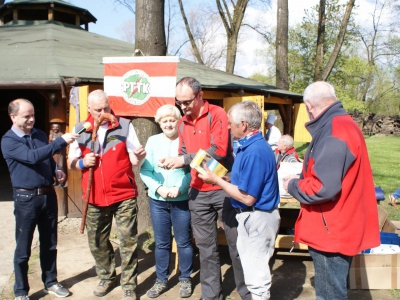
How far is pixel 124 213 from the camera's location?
12.5 ft

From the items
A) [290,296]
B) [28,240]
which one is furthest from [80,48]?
[290,296]

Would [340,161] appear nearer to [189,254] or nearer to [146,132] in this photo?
[189,254]

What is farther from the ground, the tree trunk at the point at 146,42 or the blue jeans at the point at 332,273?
the tree trunk at the point at 146,42

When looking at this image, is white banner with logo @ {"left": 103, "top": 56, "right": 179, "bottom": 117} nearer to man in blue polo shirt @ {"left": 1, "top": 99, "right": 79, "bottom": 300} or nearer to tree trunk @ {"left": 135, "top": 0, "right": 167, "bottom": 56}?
tree trunk @ {"left": 135, "top": 0, "right": 167, "bottom": 56}

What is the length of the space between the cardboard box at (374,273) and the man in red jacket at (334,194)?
1540 millimetres

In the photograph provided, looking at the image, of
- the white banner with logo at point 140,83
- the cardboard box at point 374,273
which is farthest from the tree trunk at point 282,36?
the cardboard box at point 374,273

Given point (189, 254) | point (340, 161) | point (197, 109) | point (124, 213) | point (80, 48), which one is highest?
point (80, 48)

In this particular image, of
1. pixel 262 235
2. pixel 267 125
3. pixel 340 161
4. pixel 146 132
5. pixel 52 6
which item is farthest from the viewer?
pixel 52 6

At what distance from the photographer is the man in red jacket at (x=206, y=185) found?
11.6ft

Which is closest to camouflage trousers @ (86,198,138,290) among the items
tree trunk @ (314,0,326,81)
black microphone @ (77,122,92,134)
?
black microphone @ (77,122,92,134)

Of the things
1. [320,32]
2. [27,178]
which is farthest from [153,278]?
[320,32]

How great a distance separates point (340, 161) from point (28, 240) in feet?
9.24

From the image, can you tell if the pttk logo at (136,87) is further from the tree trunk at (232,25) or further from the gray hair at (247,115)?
the tree trunk at (232,25)

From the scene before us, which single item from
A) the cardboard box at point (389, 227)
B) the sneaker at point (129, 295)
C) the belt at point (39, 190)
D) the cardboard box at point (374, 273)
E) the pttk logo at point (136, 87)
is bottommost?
the sneaker at point (129, 295)
